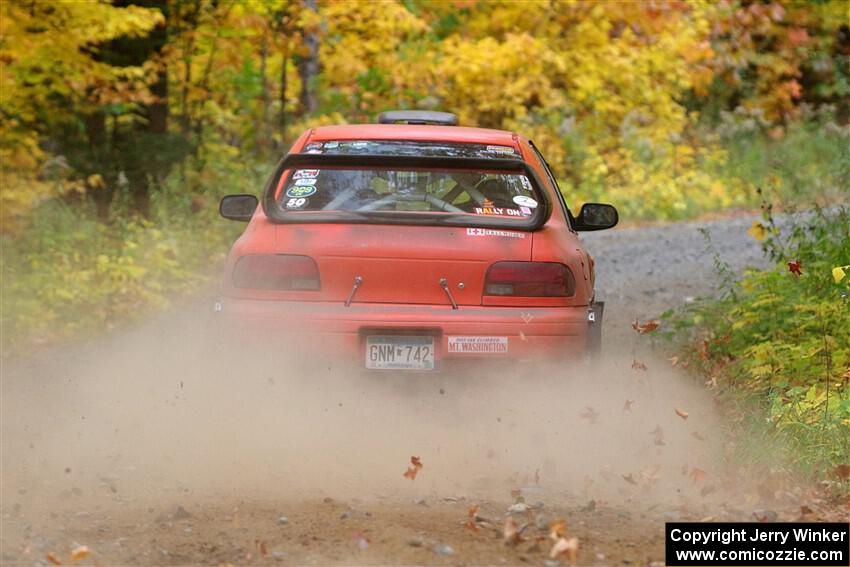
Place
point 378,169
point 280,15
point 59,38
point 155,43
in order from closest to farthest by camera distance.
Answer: point 378,169
point 59,38
point 155,43
point 280,15

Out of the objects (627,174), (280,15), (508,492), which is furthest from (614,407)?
(627,174)

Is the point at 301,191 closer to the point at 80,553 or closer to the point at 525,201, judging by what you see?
the point at 525,201

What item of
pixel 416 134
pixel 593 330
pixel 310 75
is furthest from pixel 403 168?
pixel 310 75

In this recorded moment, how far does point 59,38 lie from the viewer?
1224 centimetres

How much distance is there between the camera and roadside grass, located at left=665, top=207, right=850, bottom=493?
6.30 meters

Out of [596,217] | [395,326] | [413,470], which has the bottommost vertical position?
[413,470]

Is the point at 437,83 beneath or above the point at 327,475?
above

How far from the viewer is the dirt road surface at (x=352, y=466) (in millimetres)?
5043

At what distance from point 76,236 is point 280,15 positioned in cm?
553

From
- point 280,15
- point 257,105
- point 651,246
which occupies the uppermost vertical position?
point 280,15

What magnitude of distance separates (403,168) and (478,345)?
0.97 m

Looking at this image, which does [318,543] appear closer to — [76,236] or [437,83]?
[76,236]

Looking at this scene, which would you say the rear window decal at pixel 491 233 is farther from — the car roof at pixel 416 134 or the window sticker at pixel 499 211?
the car roof at pixel 416 134

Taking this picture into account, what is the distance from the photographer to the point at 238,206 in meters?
7.69
